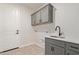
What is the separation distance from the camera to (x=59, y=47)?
61.3 inches

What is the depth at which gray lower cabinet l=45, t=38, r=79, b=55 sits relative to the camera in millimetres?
1401

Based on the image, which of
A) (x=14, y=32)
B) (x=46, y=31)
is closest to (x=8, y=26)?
(x=14, y=32)

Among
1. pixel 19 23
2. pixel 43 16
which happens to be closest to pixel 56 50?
pixel 43 16

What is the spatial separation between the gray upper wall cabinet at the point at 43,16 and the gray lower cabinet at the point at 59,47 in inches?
11.2

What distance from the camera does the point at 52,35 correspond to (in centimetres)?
161

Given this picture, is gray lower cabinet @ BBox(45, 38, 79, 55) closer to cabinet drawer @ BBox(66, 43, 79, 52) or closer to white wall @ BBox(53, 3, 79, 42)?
cabinet drawer @ BBox(66, 43, 79, 52)

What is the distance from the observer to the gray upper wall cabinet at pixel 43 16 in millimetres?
1589

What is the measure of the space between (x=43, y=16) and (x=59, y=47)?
52 cm

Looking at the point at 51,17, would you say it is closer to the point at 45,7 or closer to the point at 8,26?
the point at 45,7

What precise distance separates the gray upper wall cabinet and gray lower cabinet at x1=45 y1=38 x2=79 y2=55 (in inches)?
11.2

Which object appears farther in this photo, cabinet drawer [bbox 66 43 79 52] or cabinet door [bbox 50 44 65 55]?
cabinet door [bbox 50 44 65 55]

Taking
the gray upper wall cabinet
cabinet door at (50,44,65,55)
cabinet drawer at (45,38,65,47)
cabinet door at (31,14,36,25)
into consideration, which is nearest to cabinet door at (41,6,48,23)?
the gray upper wall cabinet

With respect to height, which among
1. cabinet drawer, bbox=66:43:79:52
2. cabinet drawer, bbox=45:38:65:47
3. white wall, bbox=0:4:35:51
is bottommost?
cabinet drawer, bbox=66:43:79:52
